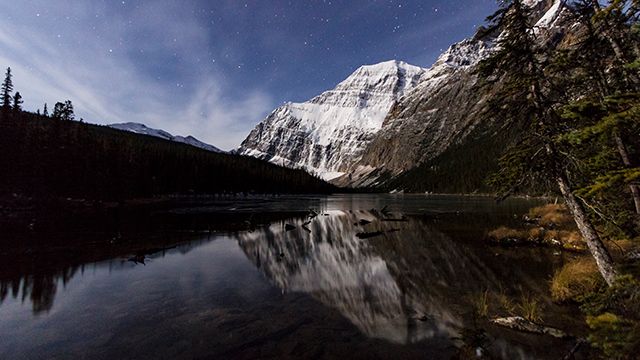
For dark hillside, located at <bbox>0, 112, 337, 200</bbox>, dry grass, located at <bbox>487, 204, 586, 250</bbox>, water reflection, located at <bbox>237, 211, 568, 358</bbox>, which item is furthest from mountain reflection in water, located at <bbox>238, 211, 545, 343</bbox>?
dark hillside, located at <bbox>0, 112, 337, 200</bbox>

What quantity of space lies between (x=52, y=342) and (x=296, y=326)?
7.25 m

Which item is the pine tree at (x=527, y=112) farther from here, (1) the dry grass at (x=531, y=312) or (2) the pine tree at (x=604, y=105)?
(1) the dry grass at (x=531, y=312)

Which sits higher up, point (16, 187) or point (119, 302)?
point (16, 187)

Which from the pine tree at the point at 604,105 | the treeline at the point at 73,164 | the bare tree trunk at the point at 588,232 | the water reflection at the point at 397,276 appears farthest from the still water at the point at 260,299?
the treeline at the point at 73,164

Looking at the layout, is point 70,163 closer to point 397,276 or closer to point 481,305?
point 397,276

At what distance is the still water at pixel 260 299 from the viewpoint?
7031mm

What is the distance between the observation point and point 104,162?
57406 mm

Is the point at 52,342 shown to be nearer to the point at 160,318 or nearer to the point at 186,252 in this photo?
the point at 160,318

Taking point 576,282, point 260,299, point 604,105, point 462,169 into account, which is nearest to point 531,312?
point 576,282

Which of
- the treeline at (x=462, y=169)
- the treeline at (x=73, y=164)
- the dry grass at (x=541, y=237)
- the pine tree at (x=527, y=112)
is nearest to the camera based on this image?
the pine tree at (x=527, y=112)

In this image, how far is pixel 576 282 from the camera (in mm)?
9633

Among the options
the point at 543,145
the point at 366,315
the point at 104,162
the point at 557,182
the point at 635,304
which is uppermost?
the point at 104,162

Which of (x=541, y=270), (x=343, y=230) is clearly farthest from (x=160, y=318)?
(x=343, y=230)

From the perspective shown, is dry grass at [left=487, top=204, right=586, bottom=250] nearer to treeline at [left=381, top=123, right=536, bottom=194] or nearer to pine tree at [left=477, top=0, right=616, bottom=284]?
pine tree at [left=477, top=0, right=616, bottom=284]
